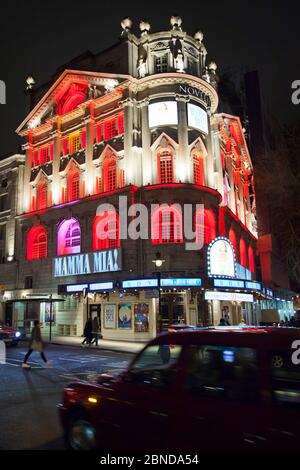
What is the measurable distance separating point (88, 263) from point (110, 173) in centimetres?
748

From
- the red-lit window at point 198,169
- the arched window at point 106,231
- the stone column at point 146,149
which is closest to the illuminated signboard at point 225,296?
the arched window at point 106,231

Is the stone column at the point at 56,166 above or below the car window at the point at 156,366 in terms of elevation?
above

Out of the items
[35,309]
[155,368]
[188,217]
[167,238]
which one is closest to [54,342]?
[35,309]

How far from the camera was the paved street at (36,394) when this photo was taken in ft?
22.0

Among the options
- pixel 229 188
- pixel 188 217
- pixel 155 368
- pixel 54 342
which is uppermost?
pixel 229 188

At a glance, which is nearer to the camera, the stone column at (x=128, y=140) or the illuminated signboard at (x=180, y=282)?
the illuminated signboard at (x=180, y=282)

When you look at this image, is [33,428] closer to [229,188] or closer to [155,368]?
[155,368]

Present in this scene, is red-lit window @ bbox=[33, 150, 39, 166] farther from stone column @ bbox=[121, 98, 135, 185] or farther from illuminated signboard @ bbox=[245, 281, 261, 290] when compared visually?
illuminated signboard @ bbox=[245, 281, 261, 290]

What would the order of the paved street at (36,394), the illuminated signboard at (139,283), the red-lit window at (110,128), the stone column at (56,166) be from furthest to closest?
the stone column at (56,166), the red-lit window at (110,128), the illuminated signboard at (139,283), the paved street at (36,394)

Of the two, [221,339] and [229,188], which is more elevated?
[229,188]

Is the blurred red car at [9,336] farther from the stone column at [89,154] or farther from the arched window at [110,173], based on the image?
the arched window at [110,173]

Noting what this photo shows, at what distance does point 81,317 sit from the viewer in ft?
104

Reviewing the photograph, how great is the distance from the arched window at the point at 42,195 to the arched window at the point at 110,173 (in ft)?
25.5
